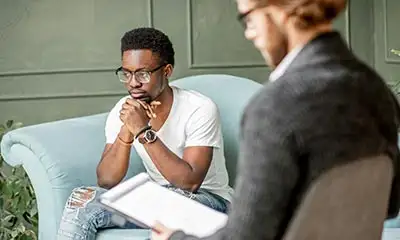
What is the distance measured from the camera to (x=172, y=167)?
2.29m

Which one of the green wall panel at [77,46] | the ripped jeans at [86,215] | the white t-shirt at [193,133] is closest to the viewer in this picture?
the ripped jeans at [86,215]

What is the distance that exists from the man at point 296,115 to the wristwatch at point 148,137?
1189 mm

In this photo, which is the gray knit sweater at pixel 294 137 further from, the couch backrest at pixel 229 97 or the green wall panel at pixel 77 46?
the green wall panel at pixel 77 46

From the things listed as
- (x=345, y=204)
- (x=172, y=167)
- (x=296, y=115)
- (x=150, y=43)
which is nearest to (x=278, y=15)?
(x=296, y=115)

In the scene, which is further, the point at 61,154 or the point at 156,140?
the point at 61,154

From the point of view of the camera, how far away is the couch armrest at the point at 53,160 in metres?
2.48

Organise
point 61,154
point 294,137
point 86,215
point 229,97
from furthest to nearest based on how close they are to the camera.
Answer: point 229,97, point 61,154, point 86,215, point 294,137

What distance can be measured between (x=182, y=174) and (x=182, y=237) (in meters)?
1.05

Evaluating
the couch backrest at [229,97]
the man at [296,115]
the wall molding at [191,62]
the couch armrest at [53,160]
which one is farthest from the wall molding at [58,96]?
the man at [296,115]

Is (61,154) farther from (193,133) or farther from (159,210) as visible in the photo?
(159,210)

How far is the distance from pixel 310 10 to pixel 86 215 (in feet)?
4.36

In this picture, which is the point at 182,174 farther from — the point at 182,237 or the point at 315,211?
the point at 315,211

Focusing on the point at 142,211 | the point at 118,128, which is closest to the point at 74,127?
the point at 118,128

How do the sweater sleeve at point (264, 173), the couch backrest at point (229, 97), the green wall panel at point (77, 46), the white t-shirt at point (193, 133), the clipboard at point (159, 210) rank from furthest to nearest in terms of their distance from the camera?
1. the green wall panel at point (77, 46)
2. the couch backrest at point (229, 97)
3. the white t-shirt at point (193, 133)
4. the clipboard at point (159, 210)
5. the sweater sleeve at point (264, 173)
